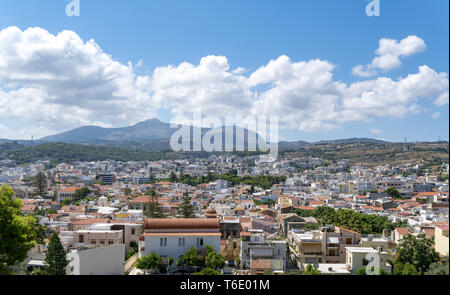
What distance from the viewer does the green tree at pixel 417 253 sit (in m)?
10.6

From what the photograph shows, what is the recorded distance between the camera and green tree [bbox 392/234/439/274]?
10570 mm

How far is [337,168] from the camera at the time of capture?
220ft

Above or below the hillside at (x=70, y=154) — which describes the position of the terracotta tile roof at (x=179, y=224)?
below

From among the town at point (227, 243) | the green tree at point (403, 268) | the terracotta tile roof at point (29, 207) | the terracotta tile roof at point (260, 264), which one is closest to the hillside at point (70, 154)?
the terracotta tile roof at point (29, 207)

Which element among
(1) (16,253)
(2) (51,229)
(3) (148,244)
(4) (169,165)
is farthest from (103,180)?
(1) (16,253)

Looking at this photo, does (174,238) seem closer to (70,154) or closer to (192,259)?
(192,259)

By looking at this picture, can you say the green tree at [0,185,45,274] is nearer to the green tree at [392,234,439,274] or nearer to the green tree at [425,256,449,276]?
the green tree at [425,256,449,276]

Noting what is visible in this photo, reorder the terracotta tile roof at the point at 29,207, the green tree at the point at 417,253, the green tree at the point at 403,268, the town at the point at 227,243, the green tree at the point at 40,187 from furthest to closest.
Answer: the green tree at the point at 40,187 → the terracotta tile roof at the point at 29,207 → the green tree at the point at 417,253 → the green tree at the point at 403,268 → the town at the point at 227,243

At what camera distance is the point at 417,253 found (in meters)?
11.0

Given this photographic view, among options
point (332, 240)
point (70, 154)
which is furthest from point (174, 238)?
point (70, 154)

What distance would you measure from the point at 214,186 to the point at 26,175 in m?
29.8

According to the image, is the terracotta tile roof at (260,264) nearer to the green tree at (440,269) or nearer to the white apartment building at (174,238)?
the white apartment building at (174,238)

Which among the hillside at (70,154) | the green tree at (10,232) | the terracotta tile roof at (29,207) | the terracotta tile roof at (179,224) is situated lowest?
the terracotta tile roof at (29,207)

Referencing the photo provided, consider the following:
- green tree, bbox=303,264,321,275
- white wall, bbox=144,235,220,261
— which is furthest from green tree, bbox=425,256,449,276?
white wall, bbox=144,235,220,261
